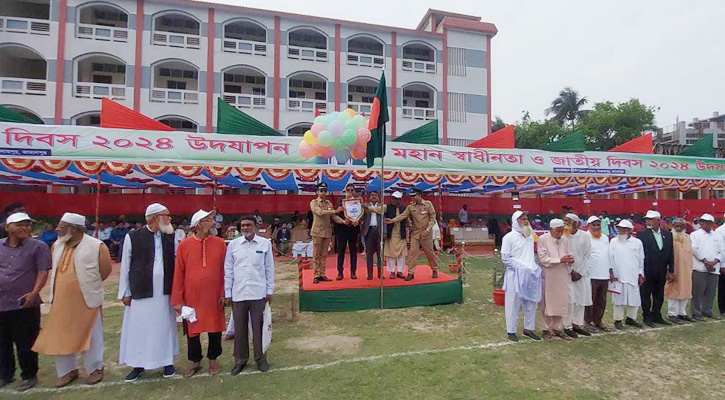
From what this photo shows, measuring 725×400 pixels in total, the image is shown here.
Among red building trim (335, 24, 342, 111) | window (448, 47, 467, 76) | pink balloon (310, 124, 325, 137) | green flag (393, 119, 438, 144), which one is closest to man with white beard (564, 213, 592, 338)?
pink balloon (310, 124, 325, 137)

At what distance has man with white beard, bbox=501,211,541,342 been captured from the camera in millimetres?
4426

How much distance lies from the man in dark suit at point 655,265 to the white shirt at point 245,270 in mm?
5120

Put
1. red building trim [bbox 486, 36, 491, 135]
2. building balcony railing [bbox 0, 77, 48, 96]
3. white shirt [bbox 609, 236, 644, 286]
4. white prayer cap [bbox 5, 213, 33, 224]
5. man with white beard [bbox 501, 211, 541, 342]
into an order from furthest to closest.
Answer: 1. red building trim [bbox 486, 36, 491, 135]
2. building balcony railing [bbox 0, 77, 48, 96]
3. white shirt [bbox 609, 236, 644, 286]
4. man with white beard [bbox 501, 211, 541, 342]
5. white prayer cap [bbox 5, 213, 33, 224]

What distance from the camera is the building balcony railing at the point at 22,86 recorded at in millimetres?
16469

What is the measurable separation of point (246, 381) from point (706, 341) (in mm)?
5467

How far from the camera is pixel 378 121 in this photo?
235 inches

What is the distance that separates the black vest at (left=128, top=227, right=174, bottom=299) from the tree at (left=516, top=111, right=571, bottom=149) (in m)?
29.9

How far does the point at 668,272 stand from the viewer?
5.33m

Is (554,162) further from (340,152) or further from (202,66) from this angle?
(202,66)

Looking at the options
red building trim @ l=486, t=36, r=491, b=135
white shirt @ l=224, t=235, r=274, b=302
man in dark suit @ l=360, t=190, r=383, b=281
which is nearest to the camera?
white shirt @ l=224, t=235, r=274, b=302

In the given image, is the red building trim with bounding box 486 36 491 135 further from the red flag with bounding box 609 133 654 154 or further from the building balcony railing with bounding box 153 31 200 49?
the building balcony railing with bounding box 153 31 200 49

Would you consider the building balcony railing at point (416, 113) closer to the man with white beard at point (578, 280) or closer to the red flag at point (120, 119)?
the red flag at point (120, 119)

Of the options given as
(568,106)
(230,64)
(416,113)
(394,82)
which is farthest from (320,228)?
(568,106)

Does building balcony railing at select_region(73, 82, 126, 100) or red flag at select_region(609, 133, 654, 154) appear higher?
building balcony railing at select_region(73, 82, 126, 100)
